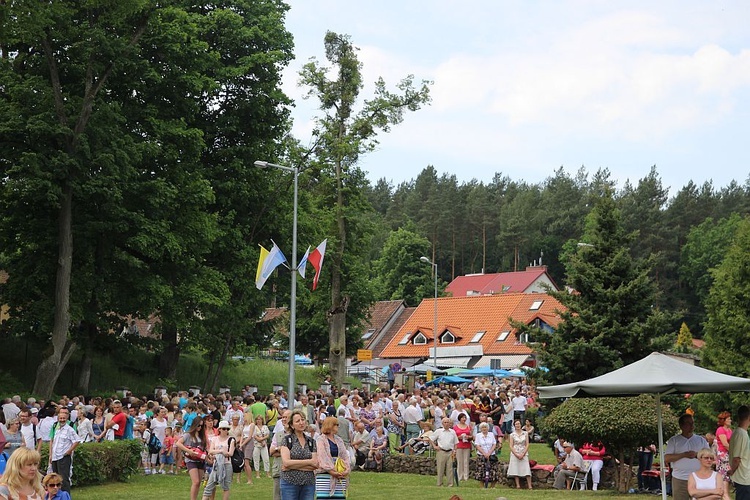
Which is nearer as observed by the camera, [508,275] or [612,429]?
[612,429]

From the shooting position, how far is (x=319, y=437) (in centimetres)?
1184

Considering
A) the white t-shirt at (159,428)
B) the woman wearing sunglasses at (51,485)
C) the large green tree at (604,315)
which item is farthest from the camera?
the large green tree at (604,315)

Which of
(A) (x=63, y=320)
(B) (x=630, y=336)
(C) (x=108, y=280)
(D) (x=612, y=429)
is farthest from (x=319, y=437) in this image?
(C) (x=108, y=280)

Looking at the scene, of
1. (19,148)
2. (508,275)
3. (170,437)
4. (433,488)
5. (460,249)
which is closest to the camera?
(433,488)

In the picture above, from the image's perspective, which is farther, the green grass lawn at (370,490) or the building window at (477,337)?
the building window at (477,337)

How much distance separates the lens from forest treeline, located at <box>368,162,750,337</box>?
103 m

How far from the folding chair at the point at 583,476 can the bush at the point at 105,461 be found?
10.1m

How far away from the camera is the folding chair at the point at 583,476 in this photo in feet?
74.0

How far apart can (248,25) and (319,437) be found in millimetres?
32566

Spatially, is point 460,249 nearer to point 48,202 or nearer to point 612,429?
point 48,202

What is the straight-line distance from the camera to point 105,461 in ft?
73.6

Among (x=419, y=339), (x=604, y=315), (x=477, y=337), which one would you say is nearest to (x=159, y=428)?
(x=604, y=315)

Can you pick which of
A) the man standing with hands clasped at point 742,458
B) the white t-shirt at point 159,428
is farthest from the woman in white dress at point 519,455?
the man standing with hands clasped at point 742,458

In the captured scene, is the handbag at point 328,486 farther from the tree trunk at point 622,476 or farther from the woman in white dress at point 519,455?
the woman in white dress at point 519,455
